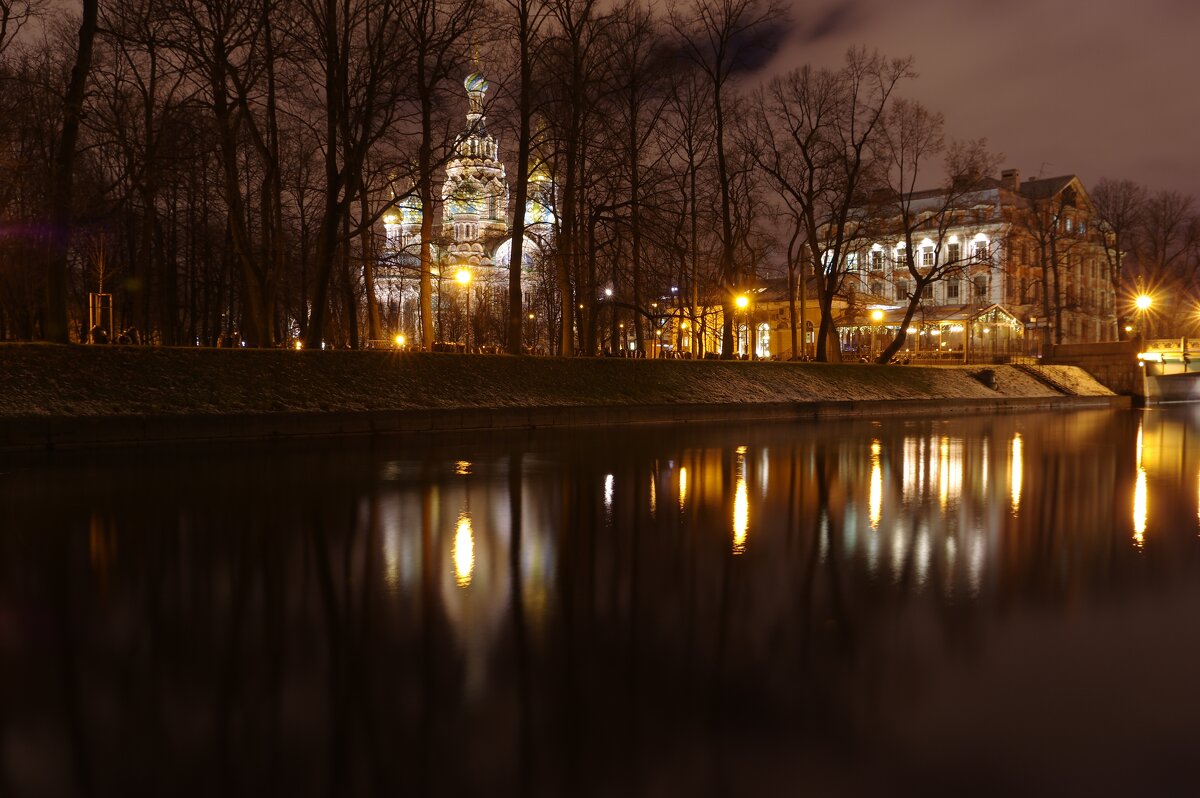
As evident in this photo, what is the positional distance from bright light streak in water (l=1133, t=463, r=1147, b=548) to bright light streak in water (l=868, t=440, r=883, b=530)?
92.7 inches

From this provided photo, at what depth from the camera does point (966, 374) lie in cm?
4753

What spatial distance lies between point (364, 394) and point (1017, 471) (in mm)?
15328

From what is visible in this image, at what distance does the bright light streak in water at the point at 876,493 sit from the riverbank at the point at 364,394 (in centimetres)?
1083

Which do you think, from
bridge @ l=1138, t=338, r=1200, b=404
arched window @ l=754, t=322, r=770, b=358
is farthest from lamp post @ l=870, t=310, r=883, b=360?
bridge @ l=1138, t=338, r=1200, b=404

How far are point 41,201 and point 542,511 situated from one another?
18004 mm

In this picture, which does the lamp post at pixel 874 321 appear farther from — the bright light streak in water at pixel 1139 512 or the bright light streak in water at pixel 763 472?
the bright light streak in water at pixel 1139 512

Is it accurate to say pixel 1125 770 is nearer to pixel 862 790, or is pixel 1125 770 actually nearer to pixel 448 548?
pixel 862 790

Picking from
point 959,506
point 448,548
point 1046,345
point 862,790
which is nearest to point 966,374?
point 1046,345

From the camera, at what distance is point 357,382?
24.9 metres

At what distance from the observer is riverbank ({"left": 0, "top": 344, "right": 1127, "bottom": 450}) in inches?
759

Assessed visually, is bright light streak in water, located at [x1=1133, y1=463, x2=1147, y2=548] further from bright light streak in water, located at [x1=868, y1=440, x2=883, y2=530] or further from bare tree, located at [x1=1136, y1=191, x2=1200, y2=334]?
bare tree, located at [x1=1136, y1=191, x2=1200, y2=334]

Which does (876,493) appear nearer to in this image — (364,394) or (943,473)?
(943,473)

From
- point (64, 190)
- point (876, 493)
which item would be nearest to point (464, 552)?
point (876, 493)

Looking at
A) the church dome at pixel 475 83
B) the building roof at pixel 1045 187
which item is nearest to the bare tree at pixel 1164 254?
the building roof at pixel 1045 187
